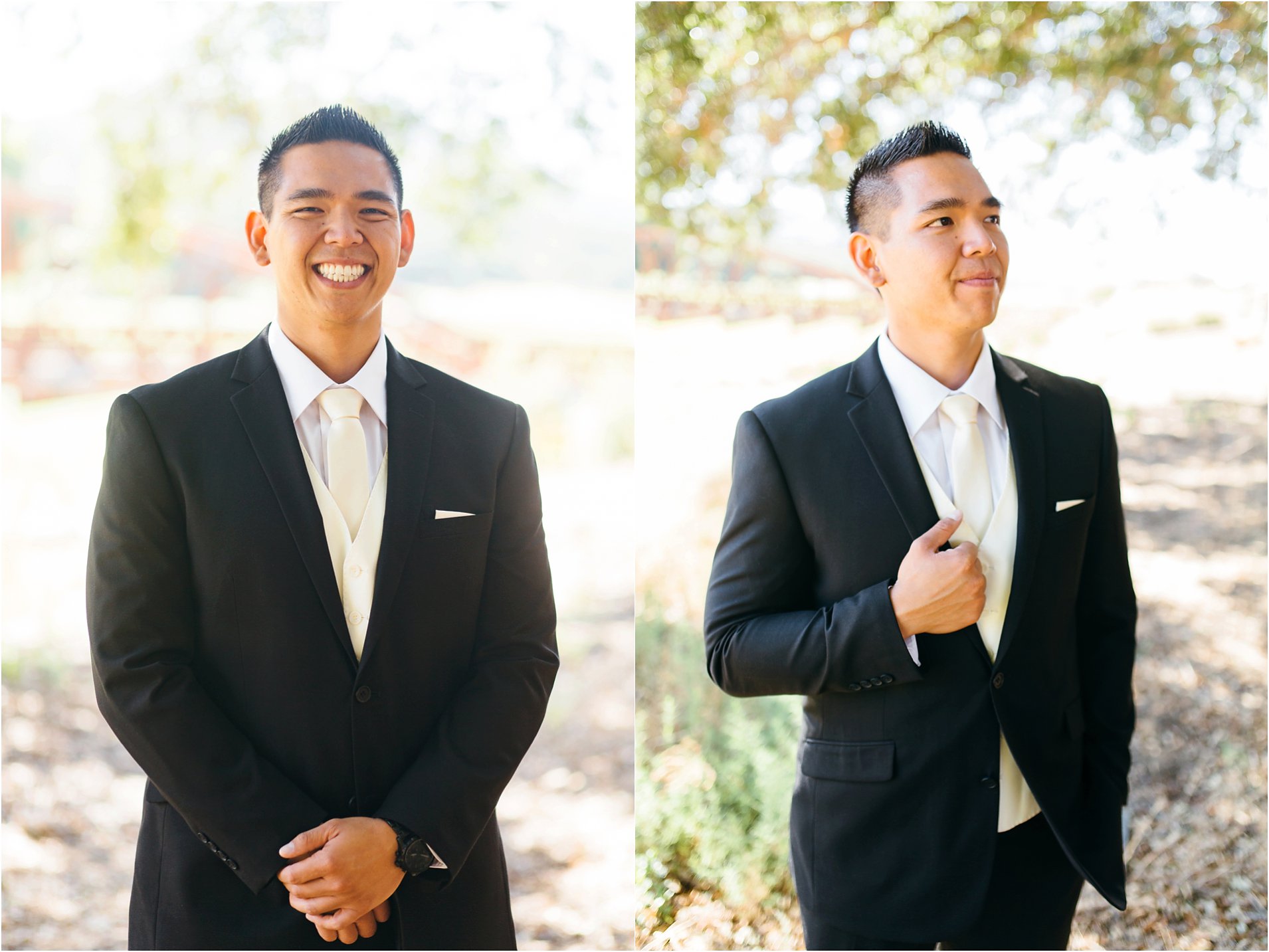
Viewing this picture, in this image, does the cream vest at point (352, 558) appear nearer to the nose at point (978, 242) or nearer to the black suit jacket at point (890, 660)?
the black suit jacket at point (890, 660)

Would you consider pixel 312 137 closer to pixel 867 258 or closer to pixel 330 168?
pixel 330 168

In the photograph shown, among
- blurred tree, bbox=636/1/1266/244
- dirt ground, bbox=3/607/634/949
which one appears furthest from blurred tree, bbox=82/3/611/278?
dirt ground, bbox=3/607/634/949

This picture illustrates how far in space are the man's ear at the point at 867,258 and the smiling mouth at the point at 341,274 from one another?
3.35ft

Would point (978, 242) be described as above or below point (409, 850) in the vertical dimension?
above

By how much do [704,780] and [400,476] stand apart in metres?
2.19

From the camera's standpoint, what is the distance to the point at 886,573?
1967 millimetres

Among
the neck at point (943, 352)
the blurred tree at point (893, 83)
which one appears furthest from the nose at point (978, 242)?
the blurred tree at point (893, 83)

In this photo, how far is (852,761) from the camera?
199 centimetres

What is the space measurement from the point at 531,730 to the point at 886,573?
2.54ft

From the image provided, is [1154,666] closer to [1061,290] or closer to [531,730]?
[1061,290]

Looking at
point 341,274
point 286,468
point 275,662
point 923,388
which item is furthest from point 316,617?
point 923,388

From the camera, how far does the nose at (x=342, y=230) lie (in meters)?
1.86

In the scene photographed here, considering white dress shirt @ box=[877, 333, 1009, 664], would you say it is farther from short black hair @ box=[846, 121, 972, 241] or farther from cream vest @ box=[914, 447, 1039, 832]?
short black hair @ box=[846, 121, 972, 241]

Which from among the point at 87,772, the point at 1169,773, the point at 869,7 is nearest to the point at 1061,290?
the point at 869,7
